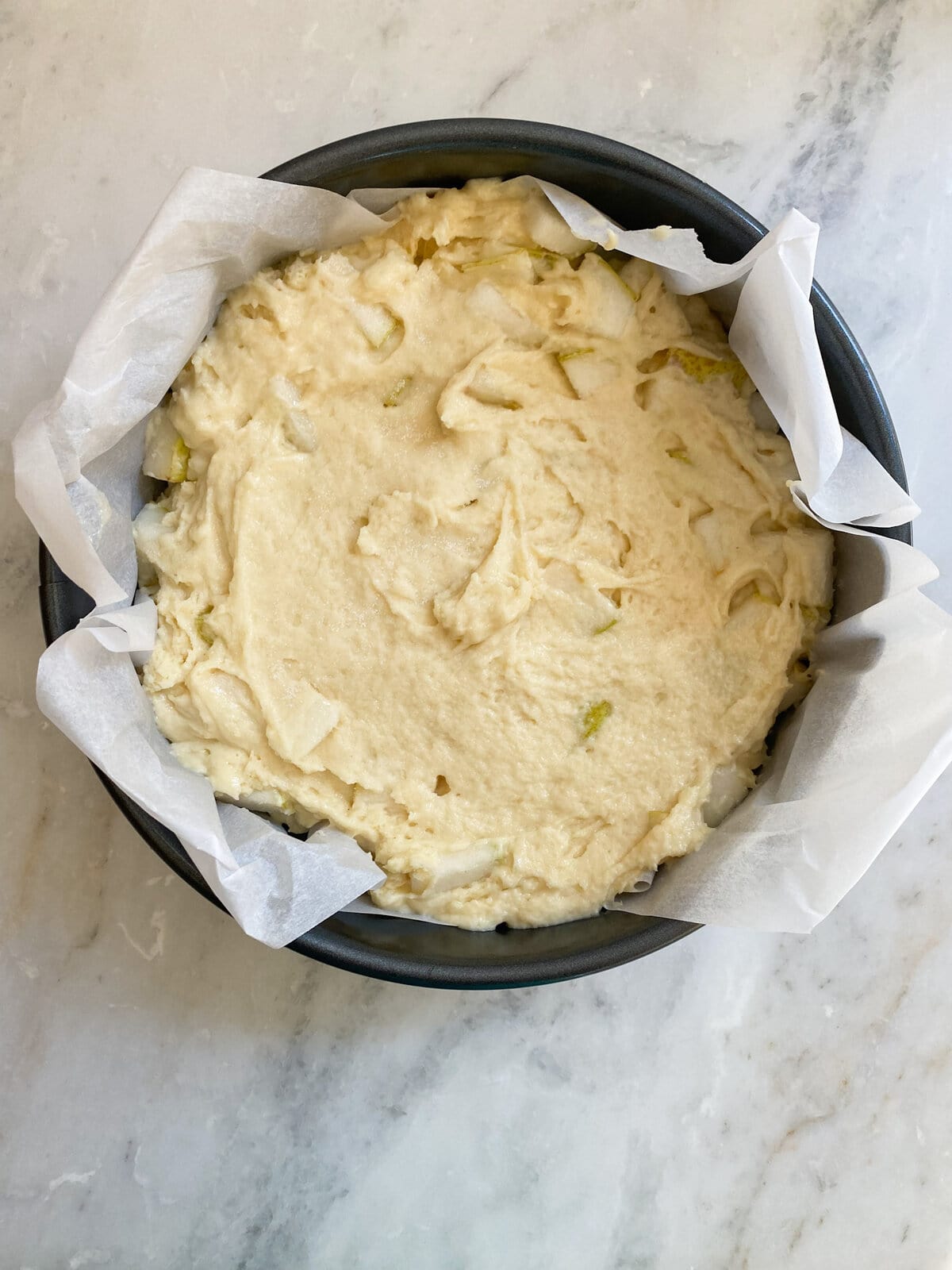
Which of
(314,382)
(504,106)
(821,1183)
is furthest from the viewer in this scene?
(821,1183)

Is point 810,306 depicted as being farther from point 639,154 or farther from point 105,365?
point 105,365

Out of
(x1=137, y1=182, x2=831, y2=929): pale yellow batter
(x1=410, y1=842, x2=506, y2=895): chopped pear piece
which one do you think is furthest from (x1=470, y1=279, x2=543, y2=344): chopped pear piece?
(x1=410, y1=842, x2=506, y2=895): chopped pear piece

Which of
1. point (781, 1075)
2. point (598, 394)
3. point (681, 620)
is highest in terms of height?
point (598, 394)

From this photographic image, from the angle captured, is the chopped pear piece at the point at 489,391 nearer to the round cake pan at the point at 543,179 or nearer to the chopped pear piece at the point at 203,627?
the round cake pan at the point at 543,179

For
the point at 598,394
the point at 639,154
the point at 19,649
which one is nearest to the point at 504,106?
the point at 639,154

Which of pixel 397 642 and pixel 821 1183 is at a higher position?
pixel 397 642

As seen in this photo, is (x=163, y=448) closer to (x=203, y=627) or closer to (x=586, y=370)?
(x=203, y=627)

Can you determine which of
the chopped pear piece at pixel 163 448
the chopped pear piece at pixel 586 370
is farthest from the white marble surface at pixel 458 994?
the chopped pear piece at pixel 586 370
